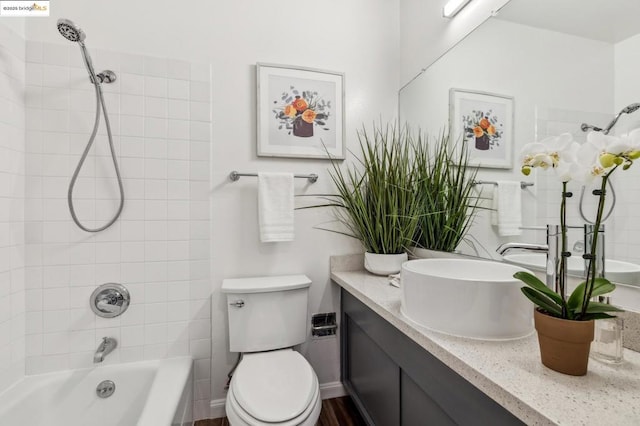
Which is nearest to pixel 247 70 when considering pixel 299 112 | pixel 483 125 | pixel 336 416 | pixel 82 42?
pixel 299 112

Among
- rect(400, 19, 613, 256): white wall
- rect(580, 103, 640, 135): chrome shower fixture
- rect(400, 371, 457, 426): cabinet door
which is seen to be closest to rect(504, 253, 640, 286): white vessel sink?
rect(400, 19, 613, 256): white wall

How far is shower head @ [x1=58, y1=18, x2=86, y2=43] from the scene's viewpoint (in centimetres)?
108

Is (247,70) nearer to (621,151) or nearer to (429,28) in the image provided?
(429,28)

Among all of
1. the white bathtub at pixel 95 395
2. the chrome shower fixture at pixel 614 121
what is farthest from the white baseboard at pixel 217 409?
the chrome shower fixture at pixel 614 121

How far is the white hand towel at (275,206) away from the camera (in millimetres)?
1546

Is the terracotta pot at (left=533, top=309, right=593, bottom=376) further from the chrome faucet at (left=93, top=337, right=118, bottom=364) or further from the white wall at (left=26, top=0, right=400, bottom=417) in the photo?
the chrome faucet at (left=93, top=337, right=118, bottom=364)

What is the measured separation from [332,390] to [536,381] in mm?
1369

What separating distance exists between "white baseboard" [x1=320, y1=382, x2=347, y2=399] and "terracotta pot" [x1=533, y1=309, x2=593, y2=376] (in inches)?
52.9

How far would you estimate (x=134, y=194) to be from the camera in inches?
57.9

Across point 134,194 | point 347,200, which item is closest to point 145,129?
point 134,194

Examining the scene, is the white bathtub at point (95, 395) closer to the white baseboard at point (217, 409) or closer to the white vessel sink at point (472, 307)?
the white baseboard at point (217, 409)

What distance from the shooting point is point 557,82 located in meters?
0.99

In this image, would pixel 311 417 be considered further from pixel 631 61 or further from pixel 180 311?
pixel 631 61

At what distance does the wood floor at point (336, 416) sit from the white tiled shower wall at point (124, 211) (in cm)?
11
